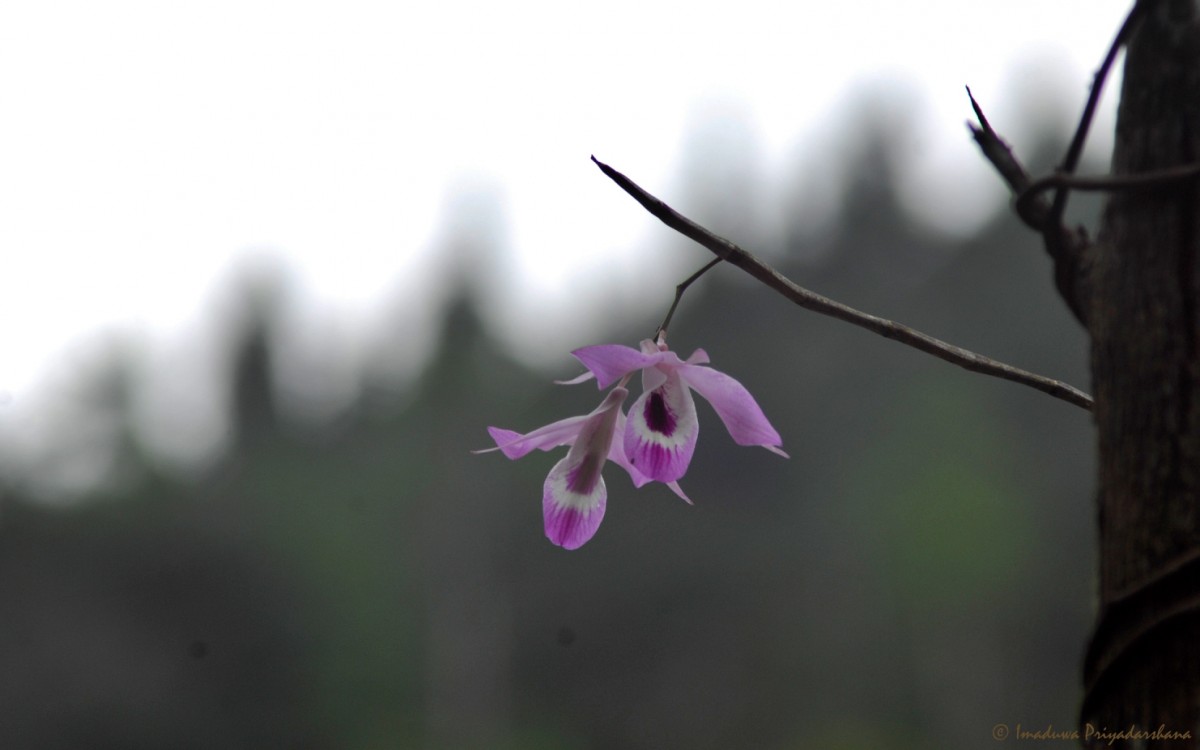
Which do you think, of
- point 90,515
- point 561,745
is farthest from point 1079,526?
point 90,515

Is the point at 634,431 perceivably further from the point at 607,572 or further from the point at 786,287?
the point at 607,572

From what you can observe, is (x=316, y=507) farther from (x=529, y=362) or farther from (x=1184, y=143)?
(x=1184, y=143)

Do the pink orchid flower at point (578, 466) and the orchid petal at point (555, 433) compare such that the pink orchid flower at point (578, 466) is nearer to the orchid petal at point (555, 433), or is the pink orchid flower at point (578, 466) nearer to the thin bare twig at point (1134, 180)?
the orchid petal at point (555, 433)

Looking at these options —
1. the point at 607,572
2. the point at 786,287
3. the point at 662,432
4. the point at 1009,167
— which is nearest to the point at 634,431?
the point at 662,432

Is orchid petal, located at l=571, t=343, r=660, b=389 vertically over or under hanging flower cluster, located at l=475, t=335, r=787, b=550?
over

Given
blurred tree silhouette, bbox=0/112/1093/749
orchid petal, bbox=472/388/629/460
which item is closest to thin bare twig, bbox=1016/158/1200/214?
orchid petal, bbox=472/388/629/460

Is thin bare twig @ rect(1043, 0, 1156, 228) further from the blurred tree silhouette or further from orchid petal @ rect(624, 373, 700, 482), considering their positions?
the blurred tree silhouette

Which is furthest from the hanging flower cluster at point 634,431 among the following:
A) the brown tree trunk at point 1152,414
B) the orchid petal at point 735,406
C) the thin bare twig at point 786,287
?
the brown tree trunk at point 1152,414
